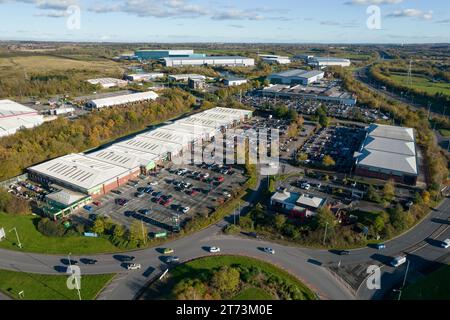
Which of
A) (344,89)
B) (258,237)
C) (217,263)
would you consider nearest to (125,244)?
(217,263)

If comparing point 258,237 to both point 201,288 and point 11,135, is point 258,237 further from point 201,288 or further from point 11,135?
point 11,135

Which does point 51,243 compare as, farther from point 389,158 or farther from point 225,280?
point 389,158

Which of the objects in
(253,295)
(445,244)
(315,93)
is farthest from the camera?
(315,93)

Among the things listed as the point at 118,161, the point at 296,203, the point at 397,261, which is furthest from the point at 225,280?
the point at 118,161

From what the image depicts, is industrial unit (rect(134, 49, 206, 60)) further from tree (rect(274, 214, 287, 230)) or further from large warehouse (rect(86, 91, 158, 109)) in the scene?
tree (rect(274, 214, 287, 230))

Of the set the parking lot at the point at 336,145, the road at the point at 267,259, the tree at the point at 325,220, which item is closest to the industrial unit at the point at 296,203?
the tree at the point at 325,220

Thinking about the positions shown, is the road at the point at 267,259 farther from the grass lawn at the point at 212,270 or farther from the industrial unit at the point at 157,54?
the industrial unit at the point at 157,54
